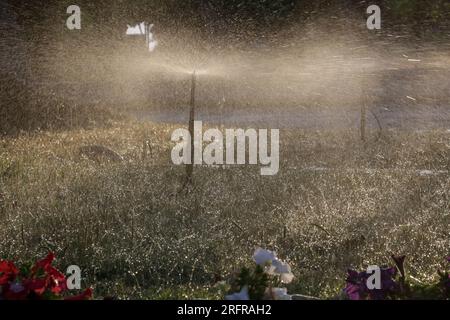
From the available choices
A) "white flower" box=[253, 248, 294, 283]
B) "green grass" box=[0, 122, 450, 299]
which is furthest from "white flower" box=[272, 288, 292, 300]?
"green grass" box=[0, 122, 450, 299]

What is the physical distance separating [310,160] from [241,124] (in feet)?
17.5

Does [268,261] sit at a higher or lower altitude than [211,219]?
higher

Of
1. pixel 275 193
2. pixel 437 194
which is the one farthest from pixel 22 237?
pixel 437 194

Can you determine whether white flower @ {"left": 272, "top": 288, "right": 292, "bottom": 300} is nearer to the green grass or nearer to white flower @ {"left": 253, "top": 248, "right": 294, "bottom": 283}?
white flower @ {"left": 253, "top": 248, "right": 294, "bottom": 283}

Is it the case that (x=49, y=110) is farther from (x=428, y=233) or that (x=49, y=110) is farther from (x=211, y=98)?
(x=428, y=233)

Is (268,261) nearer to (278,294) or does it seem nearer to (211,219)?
(278,294)

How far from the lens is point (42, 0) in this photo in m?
18.2

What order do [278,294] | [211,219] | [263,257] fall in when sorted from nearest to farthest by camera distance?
[278,294] < [263,257] < [211,219]

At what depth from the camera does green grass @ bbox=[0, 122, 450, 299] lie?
4863mm

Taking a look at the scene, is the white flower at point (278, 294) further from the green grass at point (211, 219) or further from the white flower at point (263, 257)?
the green grass at point (211, 219)

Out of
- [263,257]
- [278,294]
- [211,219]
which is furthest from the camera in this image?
[211,219]

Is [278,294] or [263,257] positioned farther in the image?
[263,257]

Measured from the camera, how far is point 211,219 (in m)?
6.10

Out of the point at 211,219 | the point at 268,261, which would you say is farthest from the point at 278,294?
the point at 211,219
